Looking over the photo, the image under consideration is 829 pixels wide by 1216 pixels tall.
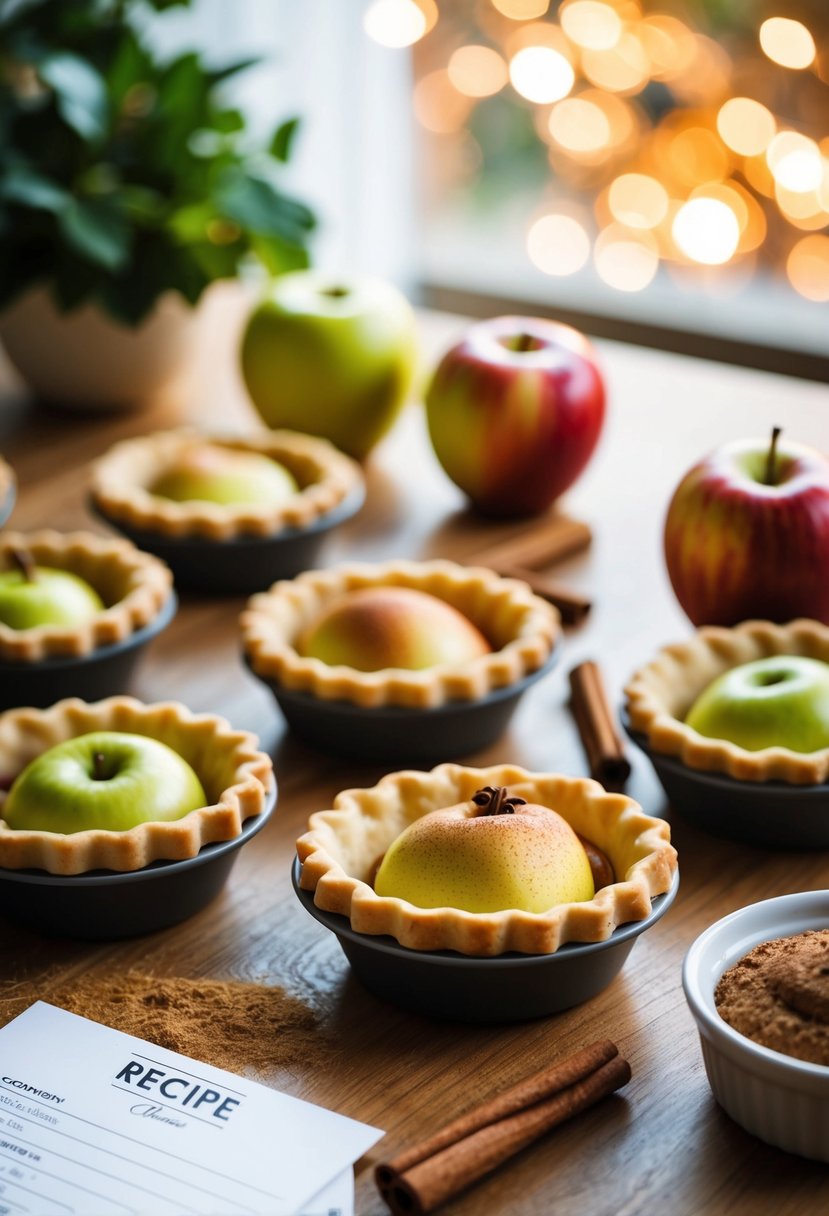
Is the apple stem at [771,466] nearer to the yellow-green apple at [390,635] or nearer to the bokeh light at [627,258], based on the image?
the yellow-green apple at [390,635]

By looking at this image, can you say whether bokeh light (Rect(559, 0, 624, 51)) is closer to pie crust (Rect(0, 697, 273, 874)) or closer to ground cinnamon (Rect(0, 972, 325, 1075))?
pie crust (Rect(0, 697, 273, 874))

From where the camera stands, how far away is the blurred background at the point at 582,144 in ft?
9.82

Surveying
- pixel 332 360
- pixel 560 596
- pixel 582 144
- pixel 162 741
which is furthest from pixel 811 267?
pixel 162 741

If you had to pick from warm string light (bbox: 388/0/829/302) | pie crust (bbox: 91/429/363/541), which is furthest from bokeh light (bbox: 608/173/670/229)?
pie crust (bbox: 91/429/363/541)

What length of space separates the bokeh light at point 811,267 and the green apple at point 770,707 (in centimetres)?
198

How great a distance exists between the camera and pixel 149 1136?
3.15ft

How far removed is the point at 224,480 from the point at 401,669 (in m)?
0.50

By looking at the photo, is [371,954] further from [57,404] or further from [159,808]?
[57,404]

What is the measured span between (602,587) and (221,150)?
3.04 ft

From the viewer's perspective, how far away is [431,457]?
7.07 ft

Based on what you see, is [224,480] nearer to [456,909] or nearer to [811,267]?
[456,909]

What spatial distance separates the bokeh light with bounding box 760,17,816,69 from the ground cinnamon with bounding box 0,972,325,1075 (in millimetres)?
2373

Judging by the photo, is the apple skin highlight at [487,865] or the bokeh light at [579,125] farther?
the bokeh light at [579,125]

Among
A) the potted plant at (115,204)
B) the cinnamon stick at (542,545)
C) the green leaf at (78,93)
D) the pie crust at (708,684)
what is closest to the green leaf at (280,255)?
the potted plant at (115,204)
